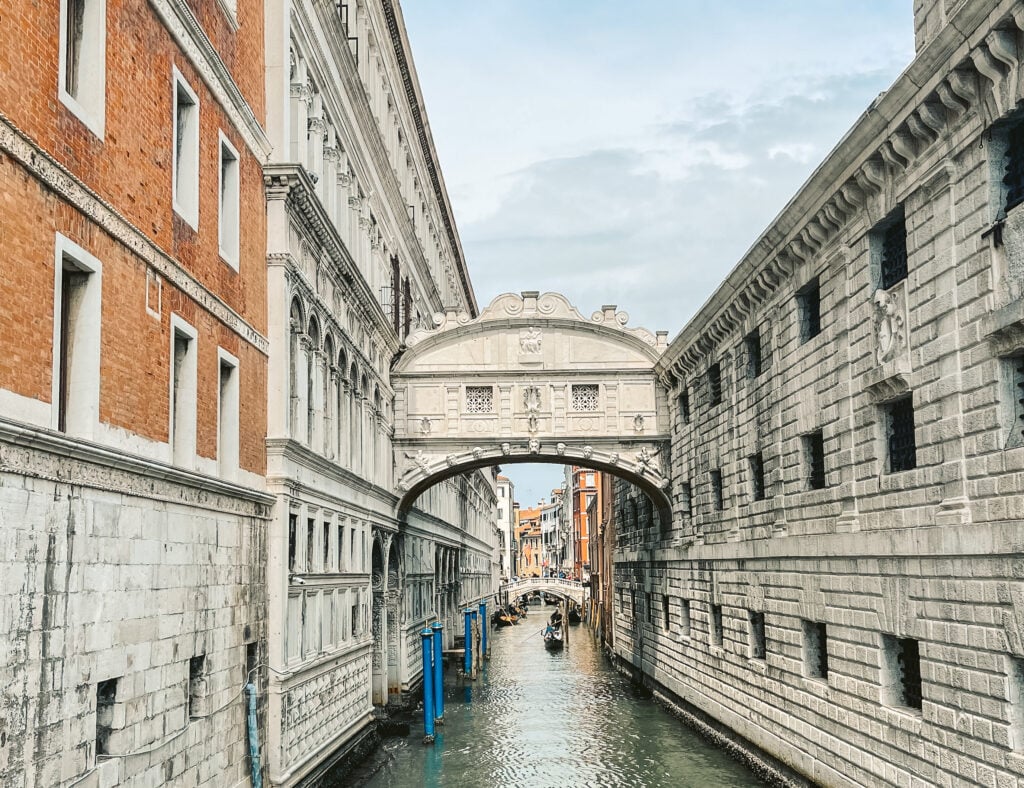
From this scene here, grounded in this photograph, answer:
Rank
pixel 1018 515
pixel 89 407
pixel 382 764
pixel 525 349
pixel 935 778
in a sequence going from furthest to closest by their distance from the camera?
pixel 525 349 < pixel 382 764 < pixel 935 778 < pixel 1018 515 < pixel 89 407

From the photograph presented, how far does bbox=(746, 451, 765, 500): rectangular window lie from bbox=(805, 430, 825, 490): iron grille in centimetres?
292

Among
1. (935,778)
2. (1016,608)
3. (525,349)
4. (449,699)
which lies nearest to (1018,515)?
(1016,608)

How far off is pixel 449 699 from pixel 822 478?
58.7 ft

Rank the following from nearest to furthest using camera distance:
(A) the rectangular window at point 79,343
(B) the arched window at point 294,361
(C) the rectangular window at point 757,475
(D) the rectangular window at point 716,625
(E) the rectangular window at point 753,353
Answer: (A) the rectangular window at point 79,343 → (B) the arched window at point 294,361 → (C) the rectangular window at point 757,475 → (E) the rectangular window at point 753,353 → (D) the rectangular window at point 716,625

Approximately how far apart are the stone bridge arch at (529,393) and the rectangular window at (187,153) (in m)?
14.9

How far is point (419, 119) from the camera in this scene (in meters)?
34.6

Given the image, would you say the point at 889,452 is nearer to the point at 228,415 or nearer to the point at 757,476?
the point at 757,476

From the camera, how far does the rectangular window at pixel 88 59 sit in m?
10.2

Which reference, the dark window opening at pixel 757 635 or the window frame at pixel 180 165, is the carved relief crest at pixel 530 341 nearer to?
the dark window opening at pixel 757 635

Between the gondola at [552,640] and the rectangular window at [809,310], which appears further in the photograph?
the gondola at [552,640]

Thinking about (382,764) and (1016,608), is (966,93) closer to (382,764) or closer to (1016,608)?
(1016,608)

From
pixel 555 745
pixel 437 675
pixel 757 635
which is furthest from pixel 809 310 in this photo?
pixel 437 675

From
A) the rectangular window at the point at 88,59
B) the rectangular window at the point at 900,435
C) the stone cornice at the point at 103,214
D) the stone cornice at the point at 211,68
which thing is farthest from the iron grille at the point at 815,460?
the rectangular window at the point at 88,59

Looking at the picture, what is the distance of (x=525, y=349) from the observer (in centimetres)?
2833
